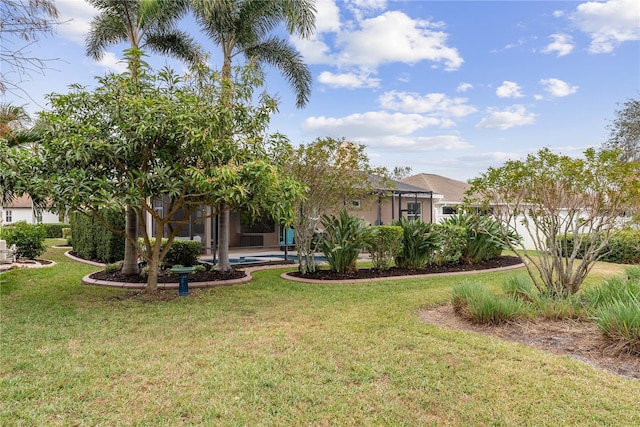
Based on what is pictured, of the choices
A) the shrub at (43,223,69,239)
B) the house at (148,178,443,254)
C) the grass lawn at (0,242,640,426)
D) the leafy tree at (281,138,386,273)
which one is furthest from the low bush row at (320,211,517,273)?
the shrub at (43,223,69,239)

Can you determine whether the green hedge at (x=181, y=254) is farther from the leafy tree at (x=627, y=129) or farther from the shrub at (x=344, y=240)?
the leafy tree at (x=627, y=129)

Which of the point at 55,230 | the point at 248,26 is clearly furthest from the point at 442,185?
the point at 55,230

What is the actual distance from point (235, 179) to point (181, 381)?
128 inches

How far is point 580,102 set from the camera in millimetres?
13289

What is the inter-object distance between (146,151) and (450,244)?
8.79 m

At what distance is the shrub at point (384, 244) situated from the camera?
1041cm

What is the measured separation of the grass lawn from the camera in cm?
310

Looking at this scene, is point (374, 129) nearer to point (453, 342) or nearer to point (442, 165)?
point (442, 165)

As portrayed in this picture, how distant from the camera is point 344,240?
33.2 ft

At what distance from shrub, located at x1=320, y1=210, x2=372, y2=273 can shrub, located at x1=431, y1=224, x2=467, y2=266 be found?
249 cm

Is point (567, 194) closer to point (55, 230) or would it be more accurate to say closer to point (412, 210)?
point (412, 210)

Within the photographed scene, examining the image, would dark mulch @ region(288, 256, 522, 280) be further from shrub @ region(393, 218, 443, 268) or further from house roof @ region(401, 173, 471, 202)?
house roof @ region(401, 173, 471, 202)

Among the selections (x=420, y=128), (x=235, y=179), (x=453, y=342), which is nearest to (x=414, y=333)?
(x=453, y=342)

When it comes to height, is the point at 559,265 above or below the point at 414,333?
above
